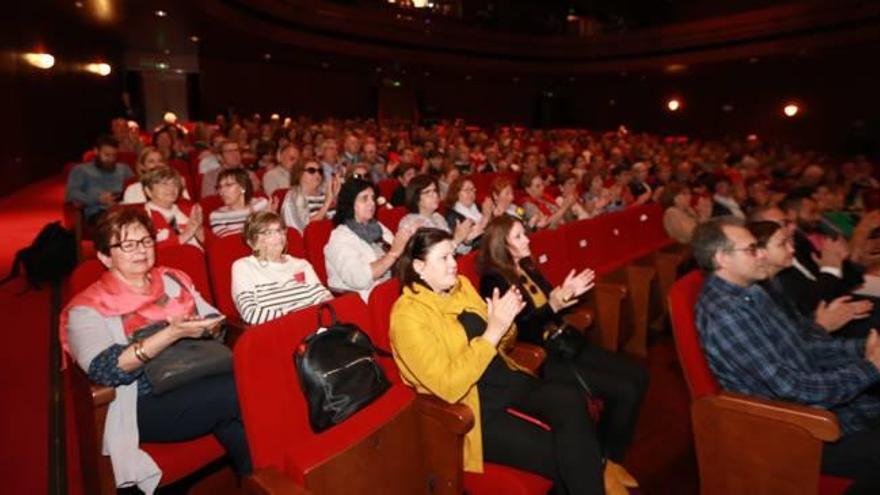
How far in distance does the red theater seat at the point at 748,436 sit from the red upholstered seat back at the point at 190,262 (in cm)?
209

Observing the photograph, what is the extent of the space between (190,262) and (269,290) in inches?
21.3

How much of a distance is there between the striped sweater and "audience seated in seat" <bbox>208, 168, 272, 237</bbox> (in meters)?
1.12

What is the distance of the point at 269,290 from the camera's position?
7.84ft

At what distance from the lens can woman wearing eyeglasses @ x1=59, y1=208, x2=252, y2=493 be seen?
1.76 meters

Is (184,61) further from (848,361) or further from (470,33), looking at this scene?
(848,361)

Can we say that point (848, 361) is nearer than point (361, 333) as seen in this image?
No

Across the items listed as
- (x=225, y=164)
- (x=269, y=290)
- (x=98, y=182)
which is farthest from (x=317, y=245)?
(x=98, y=182)

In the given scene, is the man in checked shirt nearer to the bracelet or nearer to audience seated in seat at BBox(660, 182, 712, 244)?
the bracelet

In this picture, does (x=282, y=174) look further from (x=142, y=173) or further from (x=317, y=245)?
(x=317, y=245)

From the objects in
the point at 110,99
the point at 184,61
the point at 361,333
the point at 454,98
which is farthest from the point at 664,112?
the point at 361,333

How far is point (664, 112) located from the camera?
18.4 metres

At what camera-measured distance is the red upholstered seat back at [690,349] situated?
2.01 m

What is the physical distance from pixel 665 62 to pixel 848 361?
15.4m

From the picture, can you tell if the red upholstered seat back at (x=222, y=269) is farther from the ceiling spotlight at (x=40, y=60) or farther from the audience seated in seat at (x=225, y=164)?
the ceiling spotlight at (x=40, y=60)
